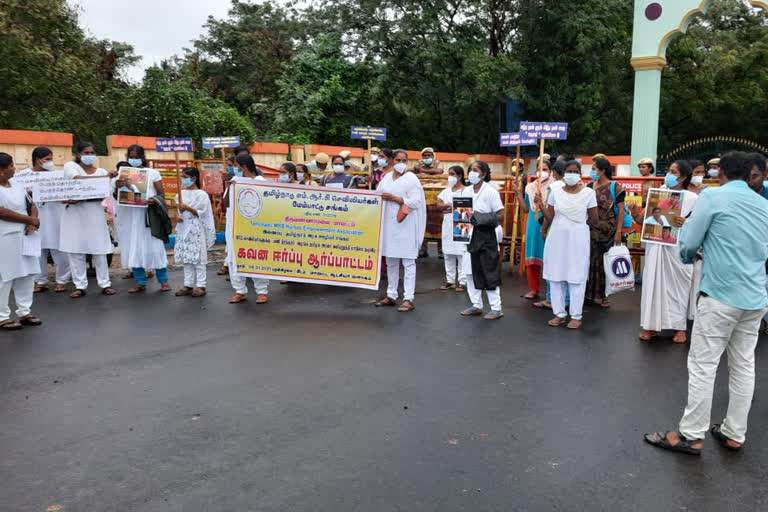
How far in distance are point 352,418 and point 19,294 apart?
4681mm

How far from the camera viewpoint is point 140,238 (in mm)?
9156

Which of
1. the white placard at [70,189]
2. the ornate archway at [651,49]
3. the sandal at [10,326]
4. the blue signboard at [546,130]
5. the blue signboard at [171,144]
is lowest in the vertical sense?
the sandal at [10,326]

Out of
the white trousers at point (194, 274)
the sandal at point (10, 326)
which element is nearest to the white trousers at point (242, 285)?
→ the white trousers at point (194, 274)

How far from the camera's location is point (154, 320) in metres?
7.71

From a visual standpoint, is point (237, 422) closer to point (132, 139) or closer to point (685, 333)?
point (685, 333)

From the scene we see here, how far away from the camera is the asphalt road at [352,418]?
12.0 feet

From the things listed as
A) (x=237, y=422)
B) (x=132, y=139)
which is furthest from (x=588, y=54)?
(x=237, y=422)

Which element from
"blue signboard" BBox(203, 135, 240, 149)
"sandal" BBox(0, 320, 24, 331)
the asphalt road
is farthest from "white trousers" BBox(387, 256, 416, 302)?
"blue signboard" BBox(203, 135, 240, 149)

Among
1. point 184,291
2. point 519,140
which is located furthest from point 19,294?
point 519,140

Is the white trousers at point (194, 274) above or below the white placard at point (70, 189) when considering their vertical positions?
below

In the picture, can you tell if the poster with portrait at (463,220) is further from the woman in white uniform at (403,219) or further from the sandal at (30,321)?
the sandal at (30,321)

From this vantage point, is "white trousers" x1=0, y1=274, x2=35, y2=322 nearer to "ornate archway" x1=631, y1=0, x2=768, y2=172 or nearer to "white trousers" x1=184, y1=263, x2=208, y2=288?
"white trousers" x1=184, y1=263, x2=208, y2=288

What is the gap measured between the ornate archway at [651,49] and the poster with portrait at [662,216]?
29.8 ft

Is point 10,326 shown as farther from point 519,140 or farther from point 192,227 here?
point 519,140
